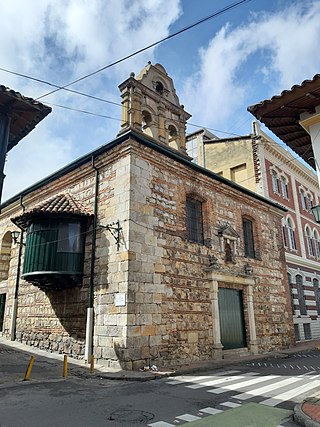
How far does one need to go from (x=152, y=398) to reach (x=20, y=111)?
22.1ft

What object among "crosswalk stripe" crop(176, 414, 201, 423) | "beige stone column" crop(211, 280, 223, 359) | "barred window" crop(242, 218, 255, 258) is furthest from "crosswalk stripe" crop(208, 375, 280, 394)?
"barred window" crop(242, 218, 255, 258)

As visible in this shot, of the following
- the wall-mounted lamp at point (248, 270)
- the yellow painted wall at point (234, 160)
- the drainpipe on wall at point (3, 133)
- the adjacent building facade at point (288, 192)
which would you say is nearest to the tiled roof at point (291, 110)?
the drainpipe on wall at point (3, 133)

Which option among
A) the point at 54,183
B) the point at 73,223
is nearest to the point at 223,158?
the point at 54,183

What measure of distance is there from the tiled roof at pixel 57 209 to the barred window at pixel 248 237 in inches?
280

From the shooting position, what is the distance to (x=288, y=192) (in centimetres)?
2169

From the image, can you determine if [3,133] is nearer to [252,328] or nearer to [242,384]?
[242,384]

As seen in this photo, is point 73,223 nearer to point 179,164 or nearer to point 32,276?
point 32,276

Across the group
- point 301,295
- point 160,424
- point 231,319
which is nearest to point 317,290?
point 301,295

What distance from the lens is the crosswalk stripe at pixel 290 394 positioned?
577 centimetres

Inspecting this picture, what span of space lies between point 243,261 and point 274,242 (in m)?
3.27

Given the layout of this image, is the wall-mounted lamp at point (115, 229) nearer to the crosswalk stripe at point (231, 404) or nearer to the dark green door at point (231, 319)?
the dark green door at point (231, 319)

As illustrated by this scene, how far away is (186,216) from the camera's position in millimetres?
11734

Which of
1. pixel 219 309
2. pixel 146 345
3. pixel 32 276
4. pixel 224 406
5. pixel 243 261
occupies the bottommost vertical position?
pixel 224 406

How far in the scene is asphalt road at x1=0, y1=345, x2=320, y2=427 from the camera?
4719 mm
